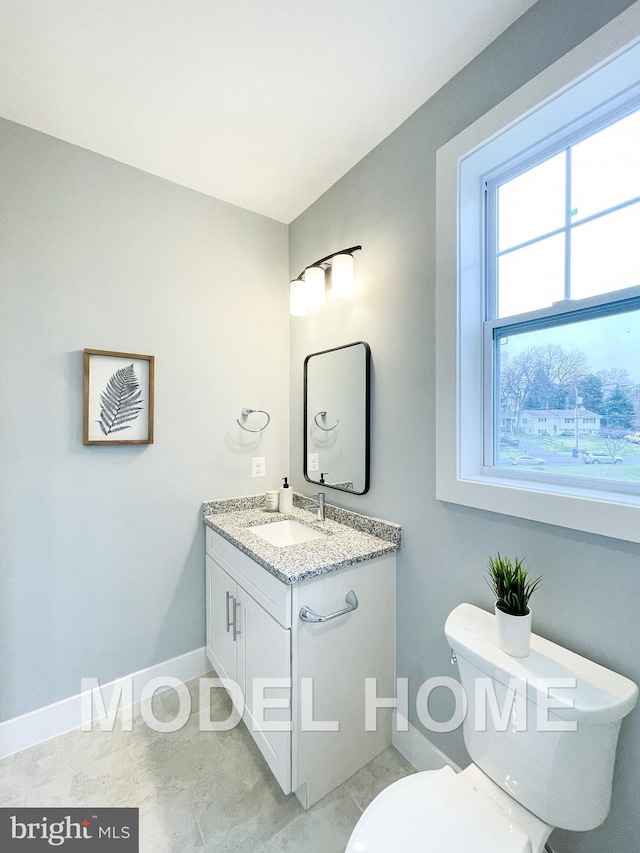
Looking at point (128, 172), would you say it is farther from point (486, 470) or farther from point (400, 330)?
point (486, 470)

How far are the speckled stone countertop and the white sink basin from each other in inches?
1.1

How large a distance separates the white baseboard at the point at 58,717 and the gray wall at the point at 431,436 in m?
1.17

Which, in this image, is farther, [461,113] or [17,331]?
[17,331]

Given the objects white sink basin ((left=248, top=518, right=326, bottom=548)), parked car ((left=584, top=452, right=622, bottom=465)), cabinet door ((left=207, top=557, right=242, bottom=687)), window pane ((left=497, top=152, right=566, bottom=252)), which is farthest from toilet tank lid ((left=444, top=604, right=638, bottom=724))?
window pane ((left=497, top=152, right=566, bottom=252))

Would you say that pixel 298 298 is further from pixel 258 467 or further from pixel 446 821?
pixel 446 821

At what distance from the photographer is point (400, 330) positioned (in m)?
1.49

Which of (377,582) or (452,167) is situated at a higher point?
(452,167)

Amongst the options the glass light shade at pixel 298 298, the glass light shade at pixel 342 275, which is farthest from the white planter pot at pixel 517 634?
the glass light shade at pixel 298 298

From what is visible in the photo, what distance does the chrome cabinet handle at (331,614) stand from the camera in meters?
1.23

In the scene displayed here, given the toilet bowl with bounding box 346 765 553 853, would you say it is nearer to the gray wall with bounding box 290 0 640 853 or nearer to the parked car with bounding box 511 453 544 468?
the gray wall with bounding box 290 0 640 853

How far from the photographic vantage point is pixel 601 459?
1037 mm

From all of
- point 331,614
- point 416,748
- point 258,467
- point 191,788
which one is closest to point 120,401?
point 258,467

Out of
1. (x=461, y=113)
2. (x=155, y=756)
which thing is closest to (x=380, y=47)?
(x=461, y=113)

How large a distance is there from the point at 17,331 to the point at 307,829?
82.7 inches
